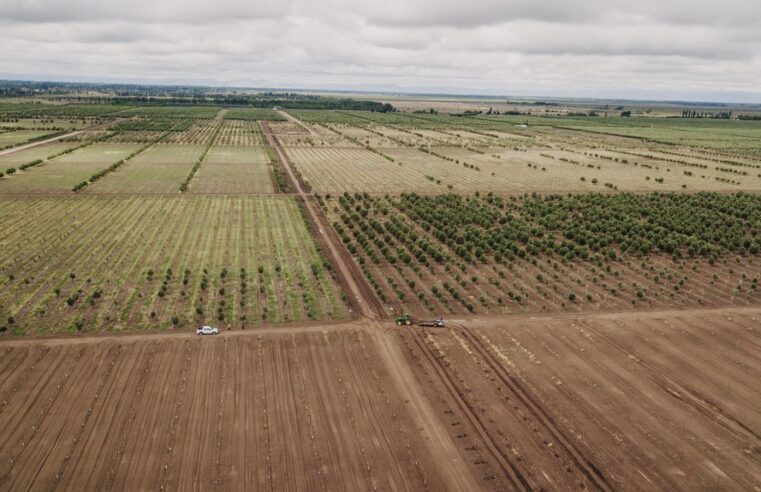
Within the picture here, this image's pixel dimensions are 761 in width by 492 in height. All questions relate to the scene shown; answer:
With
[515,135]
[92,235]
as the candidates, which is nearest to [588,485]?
[92,235]

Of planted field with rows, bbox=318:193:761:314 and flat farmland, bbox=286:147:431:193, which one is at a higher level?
flat farmland, bbox=286:147:431:193

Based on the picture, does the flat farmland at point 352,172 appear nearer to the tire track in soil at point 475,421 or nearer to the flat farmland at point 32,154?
the tire track in soil at point 475,421

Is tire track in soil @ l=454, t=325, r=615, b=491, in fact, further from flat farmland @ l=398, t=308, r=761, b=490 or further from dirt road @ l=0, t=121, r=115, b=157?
dirt road @ l=0, t=121, r=115, b=157

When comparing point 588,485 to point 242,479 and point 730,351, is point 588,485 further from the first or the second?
point 730,351

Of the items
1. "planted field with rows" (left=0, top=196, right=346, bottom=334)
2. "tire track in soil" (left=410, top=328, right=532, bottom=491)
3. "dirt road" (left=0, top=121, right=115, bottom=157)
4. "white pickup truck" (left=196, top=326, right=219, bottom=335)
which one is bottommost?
"tire track in soil" (left=410, top=328, right=532, bottom=491)

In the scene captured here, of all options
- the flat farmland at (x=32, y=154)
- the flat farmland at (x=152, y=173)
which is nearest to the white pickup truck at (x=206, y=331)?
the flat farmland at (x=152, y=173)

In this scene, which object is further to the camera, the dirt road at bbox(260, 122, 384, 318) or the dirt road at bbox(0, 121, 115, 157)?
the dirt road at bbox(0, 121, 115, 157)

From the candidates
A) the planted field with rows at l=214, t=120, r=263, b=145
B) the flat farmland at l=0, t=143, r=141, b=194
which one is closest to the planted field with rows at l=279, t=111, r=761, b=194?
the planted field with rows at l=214, t=120, r=263, b=145
